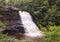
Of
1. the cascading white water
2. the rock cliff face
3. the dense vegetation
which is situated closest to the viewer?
the rock cliff face

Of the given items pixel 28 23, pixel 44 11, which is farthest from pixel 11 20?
pixel 44 11

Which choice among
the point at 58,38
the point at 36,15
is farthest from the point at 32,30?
the point at 58,38

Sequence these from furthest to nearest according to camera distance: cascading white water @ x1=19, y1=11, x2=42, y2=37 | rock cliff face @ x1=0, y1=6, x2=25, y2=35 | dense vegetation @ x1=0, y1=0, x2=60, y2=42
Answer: dense vegetation @ x1=0, y1=0, x2=60, y2=42
cascading white water @ x1=19, y1=11, x2=42, y2=37
rock cliff face @ x1=0, y1=6, x2=25, y2=35

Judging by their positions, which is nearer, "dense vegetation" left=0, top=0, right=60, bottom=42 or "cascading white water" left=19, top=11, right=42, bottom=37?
"cascading white water" left=19, top=11, right=42, bottom=37

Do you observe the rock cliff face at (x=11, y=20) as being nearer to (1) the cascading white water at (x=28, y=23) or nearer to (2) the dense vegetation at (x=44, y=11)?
(1) the cascading white water at (x=28, y=23)

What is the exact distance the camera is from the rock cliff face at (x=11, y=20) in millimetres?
16422

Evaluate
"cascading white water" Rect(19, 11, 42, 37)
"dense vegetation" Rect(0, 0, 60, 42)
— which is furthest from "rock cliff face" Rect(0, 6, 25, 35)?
"dense vegetation" Rect(0, 0, 60, 42)

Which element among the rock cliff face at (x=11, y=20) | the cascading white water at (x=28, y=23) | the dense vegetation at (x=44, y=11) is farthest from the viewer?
the dense vegetation at (x=44, y=11)

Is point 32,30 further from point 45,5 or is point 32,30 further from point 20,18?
point 45,5

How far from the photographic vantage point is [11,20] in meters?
18.2

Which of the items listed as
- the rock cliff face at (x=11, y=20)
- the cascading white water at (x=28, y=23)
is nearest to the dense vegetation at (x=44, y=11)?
the cascading white water at (x=28, y=23)

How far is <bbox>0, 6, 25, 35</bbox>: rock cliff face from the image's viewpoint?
16.4 metres

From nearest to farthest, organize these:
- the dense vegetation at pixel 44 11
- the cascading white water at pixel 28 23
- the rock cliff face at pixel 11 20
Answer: the rock cliff face at pixel 11 20 < the cascading white water at pixel 28 23 < the dense vegetation at pixel 44 11

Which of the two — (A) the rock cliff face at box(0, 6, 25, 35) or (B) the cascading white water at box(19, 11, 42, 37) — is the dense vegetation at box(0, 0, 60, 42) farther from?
(A) the rock cliff face at box(0, 6, 25, 35)
